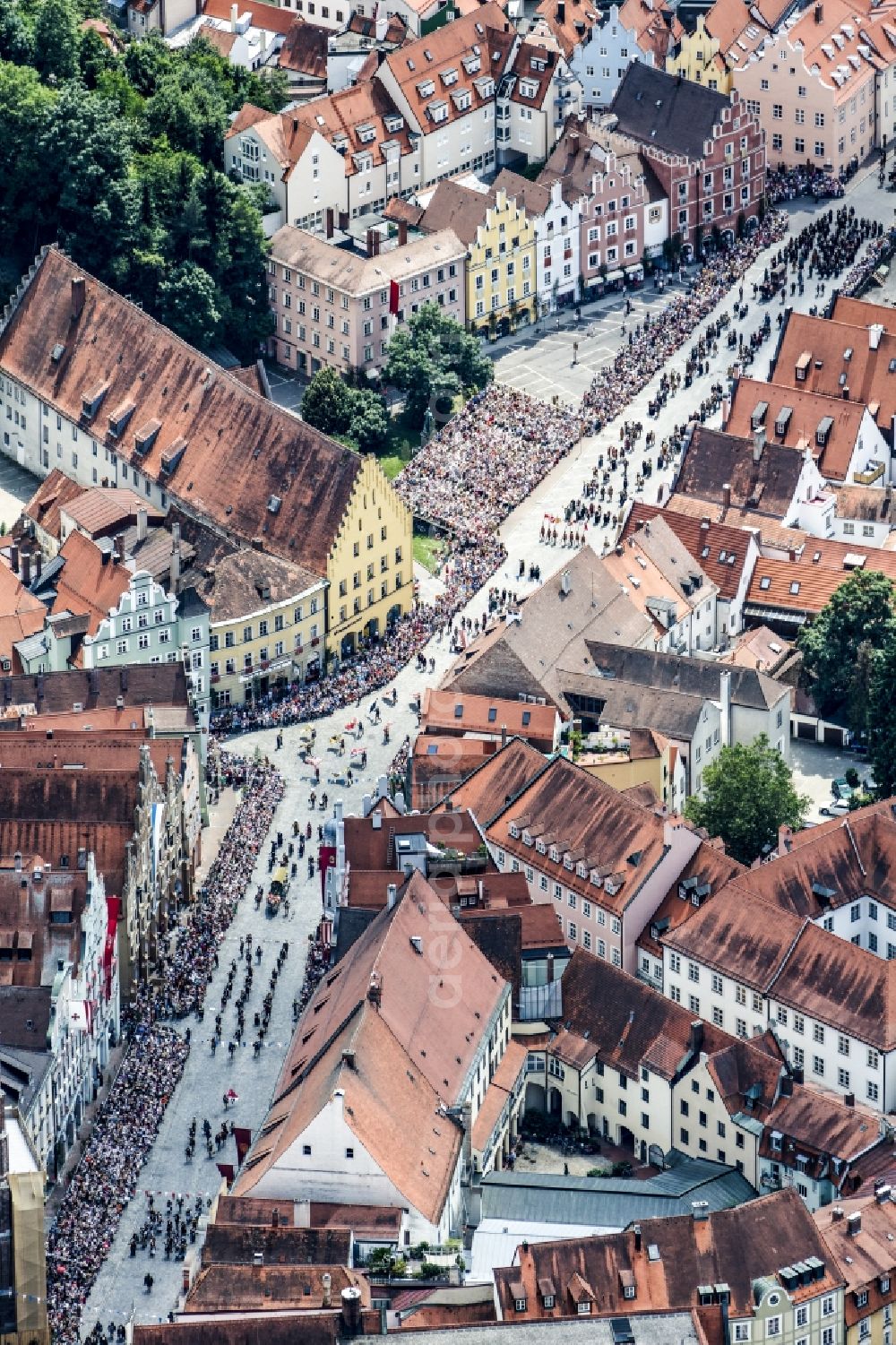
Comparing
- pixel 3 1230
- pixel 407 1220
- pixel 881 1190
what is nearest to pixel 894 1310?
pixel 881 1190

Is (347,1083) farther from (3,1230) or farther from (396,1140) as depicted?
(3,1230)

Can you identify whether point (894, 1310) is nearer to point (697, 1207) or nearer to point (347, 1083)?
point (697, 1207)

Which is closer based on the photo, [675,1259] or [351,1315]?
[351,1315]

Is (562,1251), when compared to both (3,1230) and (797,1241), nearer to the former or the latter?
(797,1241)

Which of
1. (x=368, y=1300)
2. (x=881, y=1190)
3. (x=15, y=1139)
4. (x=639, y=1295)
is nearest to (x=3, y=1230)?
(x=15, y=1139)

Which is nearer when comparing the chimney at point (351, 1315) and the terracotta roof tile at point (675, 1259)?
the chimney at point (351, 1315)

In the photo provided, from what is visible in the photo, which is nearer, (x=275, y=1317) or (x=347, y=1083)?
(x=275, y=1317)

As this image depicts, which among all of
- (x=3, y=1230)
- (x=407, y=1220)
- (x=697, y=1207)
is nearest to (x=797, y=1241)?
(x=697, y=1207)

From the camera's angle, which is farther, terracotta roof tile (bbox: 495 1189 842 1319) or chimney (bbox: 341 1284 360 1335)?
terracotta roof tile (bbox: 495 1189 842 1319)

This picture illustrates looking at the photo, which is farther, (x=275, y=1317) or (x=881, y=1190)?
(x=881, y=1190)
